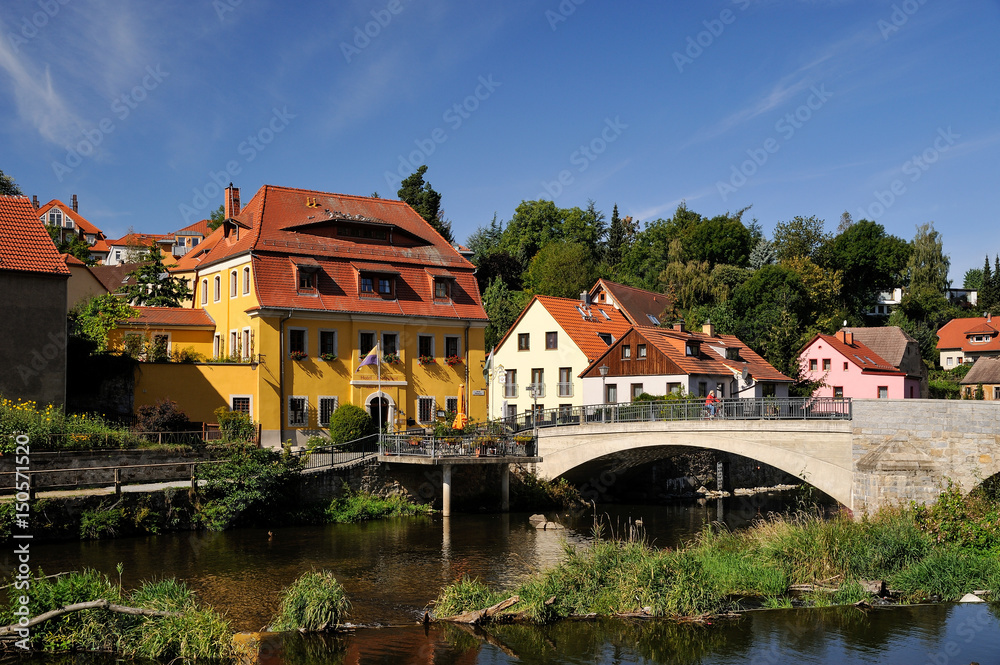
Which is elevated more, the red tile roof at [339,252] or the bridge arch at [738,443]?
the red tile roof at [339,252]

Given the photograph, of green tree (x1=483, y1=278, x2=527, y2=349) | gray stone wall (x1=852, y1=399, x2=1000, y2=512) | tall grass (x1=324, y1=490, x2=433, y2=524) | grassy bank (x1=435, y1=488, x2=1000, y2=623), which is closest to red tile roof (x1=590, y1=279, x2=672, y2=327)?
green tree (x1=483, y1=278, x2=527, y2=349)

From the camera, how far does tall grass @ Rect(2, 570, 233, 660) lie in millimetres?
14633

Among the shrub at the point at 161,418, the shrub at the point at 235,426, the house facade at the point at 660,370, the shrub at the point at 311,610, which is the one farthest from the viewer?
the house facade at the point at 660,370

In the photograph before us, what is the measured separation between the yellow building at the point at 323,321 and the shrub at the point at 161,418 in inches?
91.6

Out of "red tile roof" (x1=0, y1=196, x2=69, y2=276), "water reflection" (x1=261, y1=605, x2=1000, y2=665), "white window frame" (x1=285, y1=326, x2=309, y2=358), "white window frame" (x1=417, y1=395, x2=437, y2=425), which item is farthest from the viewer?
"white window frame" (x1=417, y1=395, x2=437, y2=425)

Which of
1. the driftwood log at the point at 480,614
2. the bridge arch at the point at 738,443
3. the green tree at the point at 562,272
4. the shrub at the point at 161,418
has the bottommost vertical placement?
the driftwood log at the point at 480,614

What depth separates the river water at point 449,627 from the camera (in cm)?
1557

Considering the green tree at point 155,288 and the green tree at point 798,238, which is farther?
the green tree at point 798,238

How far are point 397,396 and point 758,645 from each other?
24.8 m

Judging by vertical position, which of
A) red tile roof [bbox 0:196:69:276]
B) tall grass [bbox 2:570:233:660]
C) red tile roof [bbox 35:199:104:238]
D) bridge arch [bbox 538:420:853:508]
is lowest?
tall grass [bbox 2:570:233:660]

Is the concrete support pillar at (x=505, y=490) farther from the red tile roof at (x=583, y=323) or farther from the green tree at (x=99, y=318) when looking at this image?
the green tree at (x=99, y=318)

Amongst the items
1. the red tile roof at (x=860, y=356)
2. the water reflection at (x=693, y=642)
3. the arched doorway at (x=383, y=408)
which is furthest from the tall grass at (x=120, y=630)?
the red tile roof at (x=860, y=356)

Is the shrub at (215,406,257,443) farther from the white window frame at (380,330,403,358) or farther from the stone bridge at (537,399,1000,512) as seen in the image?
the stone bridge at (537,399,1000,512)

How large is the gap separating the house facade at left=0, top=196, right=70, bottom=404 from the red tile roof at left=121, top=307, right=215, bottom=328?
803 cm
